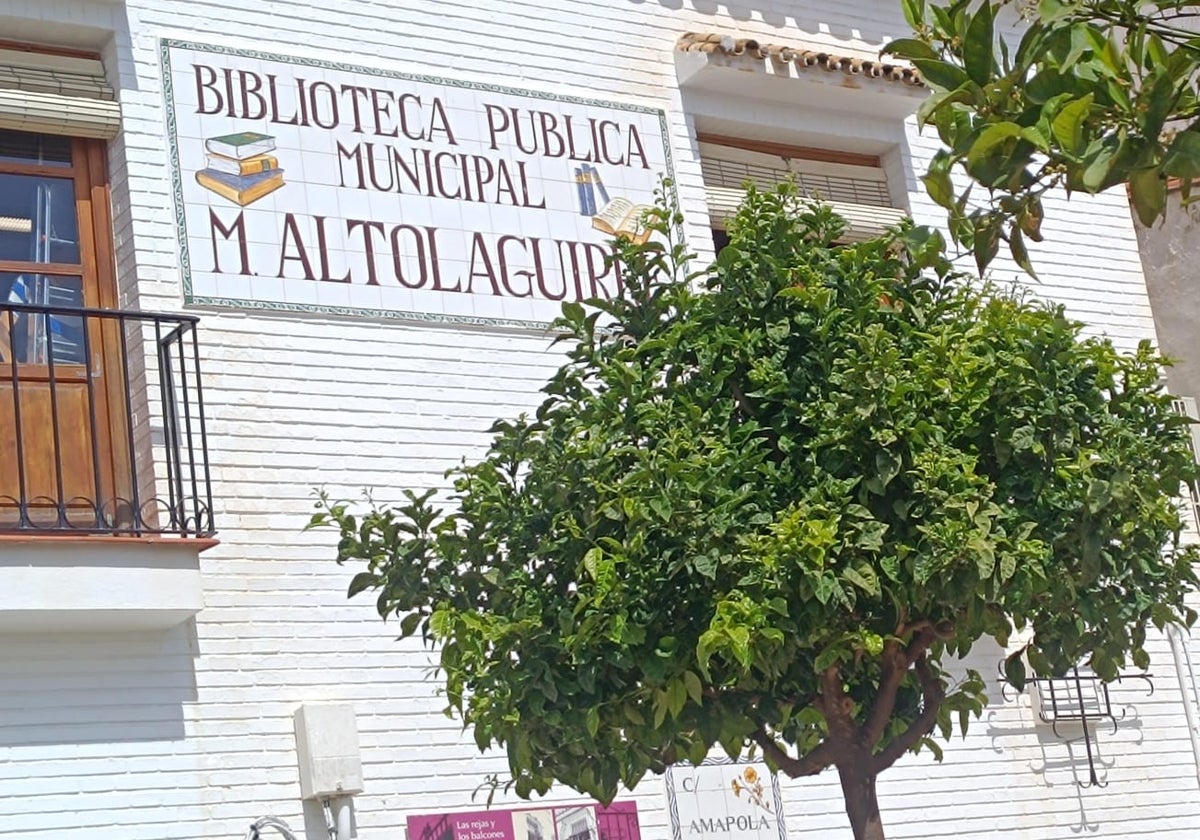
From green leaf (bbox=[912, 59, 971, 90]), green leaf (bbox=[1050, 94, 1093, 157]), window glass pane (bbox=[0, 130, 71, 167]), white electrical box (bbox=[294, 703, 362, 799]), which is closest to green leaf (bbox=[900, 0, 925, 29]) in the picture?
green leaf (bbox=[912, 59, 971, 90])

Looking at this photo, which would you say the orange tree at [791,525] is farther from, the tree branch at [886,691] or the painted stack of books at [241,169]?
the painted stack of books at [241,169]

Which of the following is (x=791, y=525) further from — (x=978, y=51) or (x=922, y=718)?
(x=978, y=51)

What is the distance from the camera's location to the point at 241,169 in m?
9.16

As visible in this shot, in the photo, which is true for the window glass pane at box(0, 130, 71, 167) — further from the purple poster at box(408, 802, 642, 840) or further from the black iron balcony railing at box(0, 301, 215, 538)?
the purple poster at box(408, 802, 642, 840)

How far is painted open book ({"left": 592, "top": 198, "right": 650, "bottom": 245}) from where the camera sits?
1019cm

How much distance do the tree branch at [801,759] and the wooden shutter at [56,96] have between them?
4215 millimetres

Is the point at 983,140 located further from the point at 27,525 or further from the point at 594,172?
the point at 594,172

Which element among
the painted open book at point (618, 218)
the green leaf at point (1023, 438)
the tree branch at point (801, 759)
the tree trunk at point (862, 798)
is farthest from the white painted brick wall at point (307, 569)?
the green leaf at point (1023, 438)

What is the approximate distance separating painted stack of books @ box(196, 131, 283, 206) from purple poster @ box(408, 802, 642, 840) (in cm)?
296

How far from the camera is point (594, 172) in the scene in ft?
33.8

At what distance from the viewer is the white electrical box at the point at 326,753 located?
8.32 meters

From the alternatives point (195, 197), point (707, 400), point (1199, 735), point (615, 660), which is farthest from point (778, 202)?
point (1199, 735)

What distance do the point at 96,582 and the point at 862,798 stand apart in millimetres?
3128

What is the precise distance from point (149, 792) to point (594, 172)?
13.1ft
